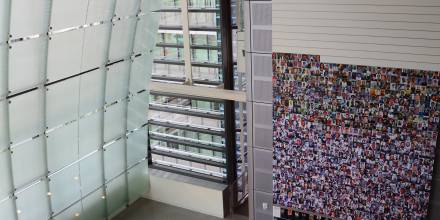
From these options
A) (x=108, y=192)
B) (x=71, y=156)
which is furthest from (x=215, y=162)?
(x=71, y=156)

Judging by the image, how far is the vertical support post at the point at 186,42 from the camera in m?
12.7

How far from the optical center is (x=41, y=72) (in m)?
10.3

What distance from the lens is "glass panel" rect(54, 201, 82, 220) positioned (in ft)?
40.0

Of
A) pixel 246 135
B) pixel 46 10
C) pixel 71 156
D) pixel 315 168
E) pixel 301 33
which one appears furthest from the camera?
pixel 246 135

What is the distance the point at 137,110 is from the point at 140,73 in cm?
105

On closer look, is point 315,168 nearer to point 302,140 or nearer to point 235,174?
point 302,140

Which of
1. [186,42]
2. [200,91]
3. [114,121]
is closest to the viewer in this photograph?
[200,91]

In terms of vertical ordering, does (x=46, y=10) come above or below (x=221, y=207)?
above

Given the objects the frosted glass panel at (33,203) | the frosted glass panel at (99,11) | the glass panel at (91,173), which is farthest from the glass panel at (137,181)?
the frosted glass panel at (99,11)

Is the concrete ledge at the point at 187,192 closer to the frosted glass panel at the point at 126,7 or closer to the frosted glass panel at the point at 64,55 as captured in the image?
the frosted glass panel at the point at 64,55

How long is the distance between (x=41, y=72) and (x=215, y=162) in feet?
17.3

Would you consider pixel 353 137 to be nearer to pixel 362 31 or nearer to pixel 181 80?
pixel 362 31

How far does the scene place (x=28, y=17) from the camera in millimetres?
9430

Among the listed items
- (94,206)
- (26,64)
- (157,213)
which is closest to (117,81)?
(26,64)
